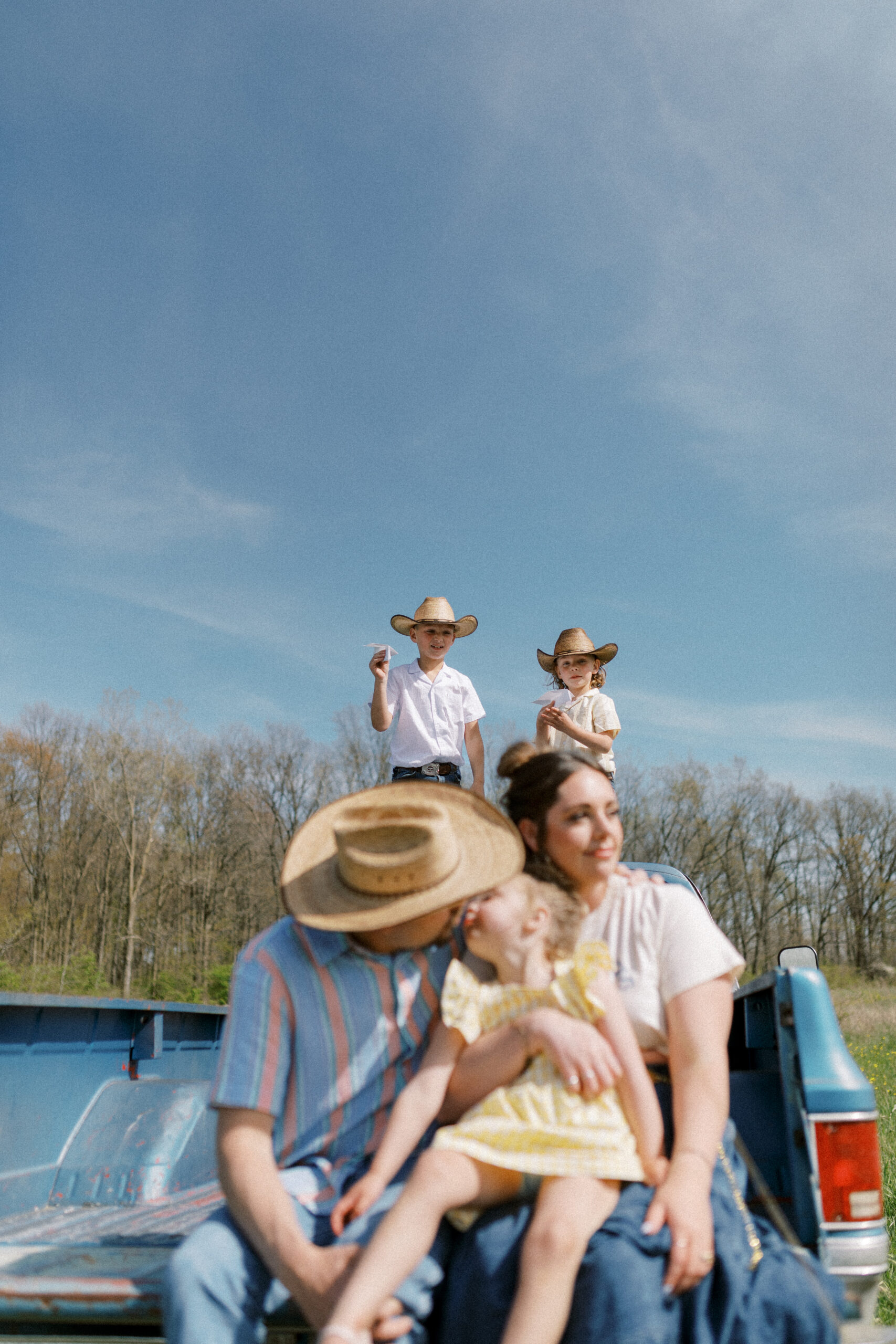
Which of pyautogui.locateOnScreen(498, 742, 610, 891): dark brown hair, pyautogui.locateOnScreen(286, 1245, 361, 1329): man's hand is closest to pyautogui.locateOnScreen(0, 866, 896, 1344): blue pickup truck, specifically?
pyautogui.locateOnScreen(286, 1245, 361, 1329): man's hand

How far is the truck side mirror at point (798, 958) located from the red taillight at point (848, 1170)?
0.50 metres

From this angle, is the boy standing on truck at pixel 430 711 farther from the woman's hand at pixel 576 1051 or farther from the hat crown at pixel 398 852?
the woman's hand at pixel 576 1051

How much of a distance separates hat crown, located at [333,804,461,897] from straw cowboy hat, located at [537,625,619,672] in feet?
10.7

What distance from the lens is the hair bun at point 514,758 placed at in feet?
8.73

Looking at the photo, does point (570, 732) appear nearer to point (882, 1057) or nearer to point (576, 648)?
point (576, 648)

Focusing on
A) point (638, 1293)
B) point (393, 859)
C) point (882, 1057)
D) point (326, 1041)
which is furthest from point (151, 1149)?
point (882, 1057)

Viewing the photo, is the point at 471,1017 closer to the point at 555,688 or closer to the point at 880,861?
the point at 555,688

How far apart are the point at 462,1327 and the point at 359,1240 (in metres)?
0.24

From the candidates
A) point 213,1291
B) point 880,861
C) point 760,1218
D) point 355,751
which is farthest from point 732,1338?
point 880,861

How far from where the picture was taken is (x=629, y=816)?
132ft

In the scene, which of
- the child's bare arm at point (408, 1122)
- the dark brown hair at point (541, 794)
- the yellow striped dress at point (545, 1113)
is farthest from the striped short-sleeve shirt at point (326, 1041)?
the dark brown hair at point (541, 794)

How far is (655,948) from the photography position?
228 cm

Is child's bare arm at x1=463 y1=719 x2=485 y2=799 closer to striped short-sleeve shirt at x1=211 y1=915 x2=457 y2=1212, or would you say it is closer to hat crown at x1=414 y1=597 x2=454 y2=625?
hat crown at x1=414 y1=597 x2=454 y2=625

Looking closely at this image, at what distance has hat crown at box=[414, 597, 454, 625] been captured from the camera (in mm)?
5652
